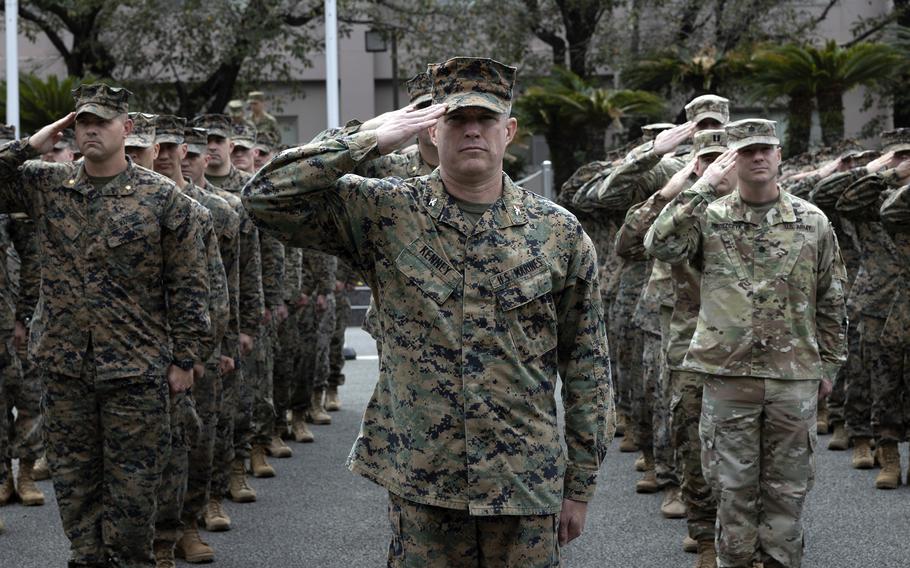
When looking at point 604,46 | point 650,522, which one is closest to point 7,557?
point 650,522

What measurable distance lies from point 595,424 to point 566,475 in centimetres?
19


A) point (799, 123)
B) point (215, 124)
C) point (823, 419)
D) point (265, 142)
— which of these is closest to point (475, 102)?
point (215, 124)

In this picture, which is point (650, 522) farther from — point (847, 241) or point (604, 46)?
point (604, 46)

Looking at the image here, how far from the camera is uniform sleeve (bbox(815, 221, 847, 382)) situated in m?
7.18

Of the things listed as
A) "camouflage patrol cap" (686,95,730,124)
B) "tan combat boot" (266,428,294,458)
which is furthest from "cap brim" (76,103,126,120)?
"tan combat boot" (266,428,294,458)

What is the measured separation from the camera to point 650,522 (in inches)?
363

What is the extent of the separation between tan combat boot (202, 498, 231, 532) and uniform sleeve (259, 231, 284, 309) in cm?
177

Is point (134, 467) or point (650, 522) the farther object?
point (650, 522)

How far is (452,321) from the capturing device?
15.1ft

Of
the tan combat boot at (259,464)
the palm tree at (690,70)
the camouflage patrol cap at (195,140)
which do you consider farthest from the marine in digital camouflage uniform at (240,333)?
the palm tree at (690,70)

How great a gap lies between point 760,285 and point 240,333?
12.6 feet

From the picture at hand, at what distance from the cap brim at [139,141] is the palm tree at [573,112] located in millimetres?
16368

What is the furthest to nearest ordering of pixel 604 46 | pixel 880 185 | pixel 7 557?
pixel 604 46, pixel 880 185, pixel 7 557

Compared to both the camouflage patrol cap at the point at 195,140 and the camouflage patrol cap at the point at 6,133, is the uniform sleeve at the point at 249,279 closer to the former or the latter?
the camouflage patrol cap at the point at 195,140
